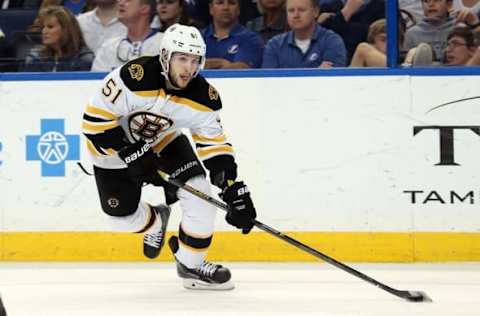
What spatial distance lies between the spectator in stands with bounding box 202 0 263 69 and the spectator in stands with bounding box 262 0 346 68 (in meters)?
0.08

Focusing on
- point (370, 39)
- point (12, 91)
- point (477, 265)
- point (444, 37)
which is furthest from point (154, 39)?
point (477, 265)

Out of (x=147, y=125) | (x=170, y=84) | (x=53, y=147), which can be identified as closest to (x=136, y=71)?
(x=170, y=84)

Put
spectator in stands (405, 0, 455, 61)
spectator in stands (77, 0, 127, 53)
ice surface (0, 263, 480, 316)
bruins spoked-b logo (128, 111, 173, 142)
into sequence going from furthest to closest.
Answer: spectator in stands (77, 0, 127, 53)
spectator in stands (405, 0, 455, 61)
bruins spoked-b logo (128, 111, 173, 142)
ice surface (0, 263, 480, 316)

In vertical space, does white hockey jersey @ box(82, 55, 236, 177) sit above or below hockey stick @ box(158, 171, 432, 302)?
above

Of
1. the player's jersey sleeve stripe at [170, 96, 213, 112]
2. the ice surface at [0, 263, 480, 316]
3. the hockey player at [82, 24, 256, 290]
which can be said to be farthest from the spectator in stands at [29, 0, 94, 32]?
the player's jersey sleeve stripe at [170, 96, 213, 112]

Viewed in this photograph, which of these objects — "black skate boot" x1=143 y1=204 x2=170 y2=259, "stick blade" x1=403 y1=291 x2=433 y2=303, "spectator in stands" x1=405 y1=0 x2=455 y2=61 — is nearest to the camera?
"stick blade" x1=403 y1=291 x2=433 y2=303

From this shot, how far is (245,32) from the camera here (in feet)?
19.5

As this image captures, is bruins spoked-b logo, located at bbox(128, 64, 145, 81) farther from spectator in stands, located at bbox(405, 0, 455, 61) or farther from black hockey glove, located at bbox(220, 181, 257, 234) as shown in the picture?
spectator in stands, located at bbox(405, 0, 455, 61)

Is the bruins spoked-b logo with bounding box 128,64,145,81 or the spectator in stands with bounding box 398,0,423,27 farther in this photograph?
the spectator in stands with bounding box 398,0,423,27

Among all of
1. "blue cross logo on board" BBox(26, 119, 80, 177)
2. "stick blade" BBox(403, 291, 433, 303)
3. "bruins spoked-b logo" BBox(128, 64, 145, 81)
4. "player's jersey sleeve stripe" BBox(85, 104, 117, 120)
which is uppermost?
"bruins spoked-b logo" BBox(128, 64, 145, 81)

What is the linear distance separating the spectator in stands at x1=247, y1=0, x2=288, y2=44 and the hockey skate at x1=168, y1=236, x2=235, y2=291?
1.61 m

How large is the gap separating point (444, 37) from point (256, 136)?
1.12m

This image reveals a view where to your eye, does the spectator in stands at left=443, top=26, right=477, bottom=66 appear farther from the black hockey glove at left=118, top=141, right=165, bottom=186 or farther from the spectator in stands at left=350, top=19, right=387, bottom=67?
the black hockey glove at left=118, top=141, right=165, bottom=186

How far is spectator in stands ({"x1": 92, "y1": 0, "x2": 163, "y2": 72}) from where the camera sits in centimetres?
602
